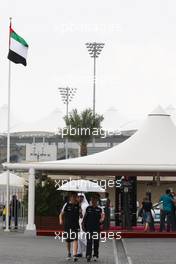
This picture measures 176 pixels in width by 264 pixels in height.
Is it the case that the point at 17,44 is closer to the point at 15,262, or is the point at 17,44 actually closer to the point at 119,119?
the point at 15,262

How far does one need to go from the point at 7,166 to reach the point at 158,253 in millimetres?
10224

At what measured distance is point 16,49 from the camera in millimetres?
33250

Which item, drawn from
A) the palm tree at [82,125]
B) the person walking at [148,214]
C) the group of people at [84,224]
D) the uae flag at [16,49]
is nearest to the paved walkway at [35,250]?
the group of people at [84,224]

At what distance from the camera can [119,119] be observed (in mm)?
117688

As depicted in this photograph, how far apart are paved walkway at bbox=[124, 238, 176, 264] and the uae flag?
8.22 meters

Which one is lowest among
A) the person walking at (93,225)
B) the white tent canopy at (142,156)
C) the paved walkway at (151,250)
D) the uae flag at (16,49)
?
the paved walkway at (151,250)

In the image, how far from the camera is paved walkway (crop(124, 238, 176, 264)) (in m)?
19.6

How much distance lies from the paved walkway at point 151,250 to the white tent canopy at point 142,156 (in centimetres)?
279

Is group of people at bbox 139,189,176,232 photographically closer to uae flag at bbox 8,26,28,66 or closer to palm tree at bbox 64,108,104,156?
uae flag at bbox 8,26,28,66

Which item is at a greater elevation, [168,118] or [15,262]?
[168,118]

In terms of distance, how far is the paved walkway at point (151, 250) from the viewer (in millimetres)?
19578

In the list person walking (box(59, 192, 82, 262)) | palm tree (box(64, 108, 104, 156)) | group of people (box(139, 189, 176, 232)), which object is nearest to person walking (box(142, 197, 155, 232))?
group of people (box(139, 189, 176, 232))

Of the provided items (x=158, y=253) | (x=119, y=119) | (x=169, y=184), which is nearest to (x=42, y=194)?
(x=158, y=253)

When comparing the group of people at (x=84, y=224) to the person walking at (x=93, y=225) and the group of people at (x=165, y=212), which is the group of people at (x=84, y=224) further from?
the group of people at (x=165, y=212)
